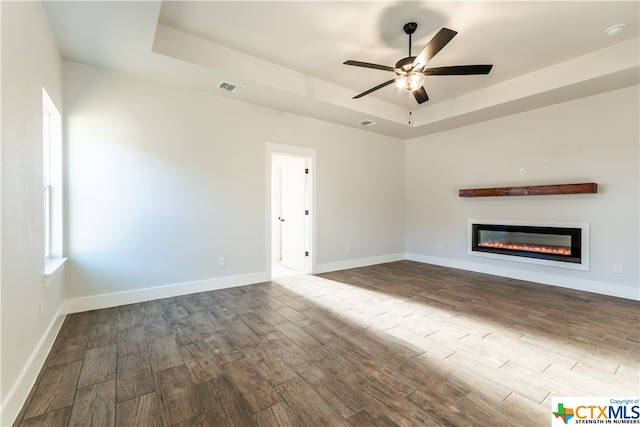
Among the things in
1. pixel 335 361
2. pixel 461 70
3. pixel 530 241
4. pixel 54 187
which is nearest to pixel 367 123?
pixel 461 70

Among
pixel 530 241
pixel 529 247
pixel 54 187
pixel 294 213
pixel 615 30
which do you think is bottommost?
pixel 529 247

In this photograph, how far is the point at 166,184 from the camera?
12.4 ft

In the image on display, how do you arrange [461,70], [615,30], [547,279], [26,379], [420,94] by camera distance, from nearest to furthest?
1. [26,379]
2. [461,70]
3. [615,30]
4. [420,94]
5. [547,279]

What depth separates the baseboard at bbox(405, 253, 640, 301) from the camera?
12.8 ft

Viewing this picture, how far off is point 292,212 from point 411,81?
3.47 metres

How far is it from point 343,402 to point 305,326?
1.17 m

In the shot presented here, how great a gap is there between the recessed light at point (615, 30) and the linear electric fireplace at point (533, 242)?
8.24 feet

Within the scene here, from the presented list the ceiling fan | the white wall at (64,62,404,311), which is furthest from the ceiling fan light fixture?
the white wall at (64,62,404,311)

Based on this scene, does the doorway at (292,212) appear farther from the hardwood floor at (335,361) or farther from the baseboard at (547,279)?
the baseboard at (547,279)

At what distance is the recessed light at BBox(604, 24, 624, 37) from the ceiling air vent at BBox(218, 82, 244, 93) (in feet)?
13.8

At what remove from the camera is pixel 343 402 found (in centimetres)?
178

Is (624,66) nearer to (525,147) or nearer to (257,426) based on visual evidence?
(525,147)

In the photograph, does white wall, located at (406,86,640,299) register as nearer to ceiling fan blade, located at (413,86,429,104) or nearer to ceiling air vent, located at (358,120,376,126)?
ceiling air vent, located at (358,120,376,126)

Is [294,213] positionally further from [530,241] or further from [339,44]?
[530,241]
